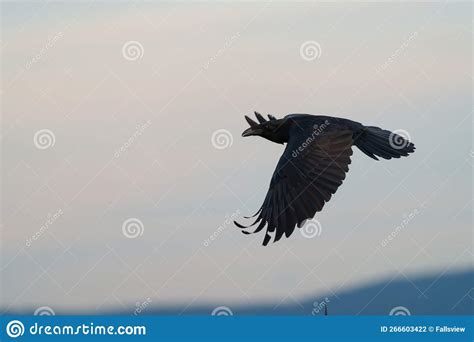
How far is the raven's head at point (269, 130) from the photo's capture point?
79.2ft

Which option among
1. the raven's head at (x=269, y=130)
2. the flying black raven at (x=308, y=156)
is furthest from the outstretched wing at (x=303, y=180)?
the raven's head at (x=269, y=130)

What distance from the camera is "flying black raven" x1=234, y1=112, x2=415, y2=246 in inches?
834

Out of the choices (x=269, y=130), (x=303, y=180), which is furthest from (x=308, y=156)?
(x=269, y=130)

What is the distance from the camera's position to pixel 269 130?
24281 mm

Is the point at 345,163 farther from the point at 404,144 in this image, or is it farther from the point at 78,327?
the point at 78,327

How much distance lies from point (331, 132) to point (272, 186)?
1882 mm

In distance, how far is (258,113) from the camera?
80.4ft

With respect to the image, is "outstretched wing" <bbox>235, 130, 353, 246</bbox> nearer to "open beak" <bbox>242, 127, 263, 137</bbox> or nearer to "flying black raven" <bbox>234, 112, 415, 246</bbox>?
"flying black raven" <bbox>234, 112, 415, 246</bbox>

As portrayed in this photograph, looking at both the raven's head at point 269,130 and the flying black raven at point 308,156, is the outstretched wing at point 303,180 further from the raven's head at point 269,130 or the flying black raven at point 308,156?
the raven's head at point 269,130

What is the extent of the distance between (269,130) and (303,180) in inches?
114

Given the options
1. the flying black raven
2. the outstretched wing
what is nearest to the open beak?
the flying black raven

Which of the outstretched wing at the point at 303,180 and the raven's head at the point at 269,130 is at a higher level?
the raven's head at the point at 269,130

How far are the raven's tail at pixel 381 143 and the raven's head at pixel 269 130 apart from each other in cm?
166

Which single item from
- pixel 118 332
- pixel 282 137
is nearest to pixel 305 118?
pixel 282 137
